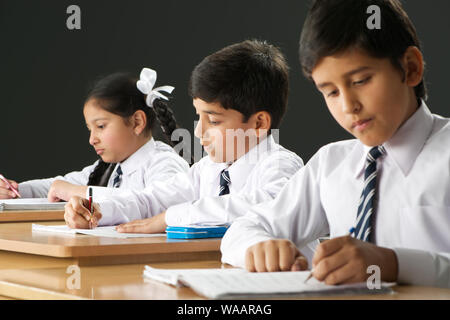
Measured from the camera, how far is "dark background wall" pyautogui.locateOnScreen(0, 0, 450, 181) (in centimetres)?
464

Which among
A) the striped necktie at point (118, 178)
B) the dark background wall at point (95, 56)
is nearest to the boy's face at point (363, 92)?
the striped necktie at point (118, 178)

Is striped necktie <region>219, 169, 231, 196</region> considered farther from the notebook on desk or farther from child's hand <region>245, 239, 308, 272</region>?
child's hand <region>245, 239, 308, 272</region>

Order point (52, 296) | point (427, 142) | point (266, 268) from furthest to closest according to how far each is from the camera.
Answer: point (427, 142), point (266, 268), point (52, 296)

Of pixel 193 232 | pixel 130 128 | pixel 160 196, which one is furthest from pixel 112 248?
pixel 130 128

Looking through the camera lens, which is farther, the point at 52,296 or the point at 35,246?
the point at 35,246

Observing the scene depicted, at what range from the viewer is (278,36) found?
4680 mm

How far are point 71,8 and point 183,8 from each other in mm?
767

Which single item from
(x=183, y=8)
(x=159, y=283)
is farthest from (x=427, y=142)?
(x=183, y=8)

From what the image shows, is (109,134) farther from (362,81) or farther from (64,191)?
(362,81)

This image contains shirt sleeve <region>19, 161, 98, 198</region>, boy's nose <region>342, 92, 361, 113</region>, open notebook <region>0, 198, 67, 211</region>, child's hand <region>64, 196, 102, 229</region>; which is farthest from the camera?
shirt sleeve <region>19, 161, 98, 198</region>

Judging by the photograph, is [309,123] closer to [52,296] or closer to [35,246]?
[35,246]

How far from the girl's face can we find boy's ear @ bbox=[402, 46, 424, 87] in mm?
1969

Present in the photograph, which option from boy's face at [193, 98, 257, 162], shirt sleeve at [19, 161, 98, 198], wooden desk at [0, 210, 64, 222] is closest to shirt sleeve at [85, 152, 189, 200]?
wooden desk at [0, 210, 64, 222]

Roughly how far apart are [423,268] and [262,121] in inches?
48.3
